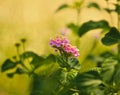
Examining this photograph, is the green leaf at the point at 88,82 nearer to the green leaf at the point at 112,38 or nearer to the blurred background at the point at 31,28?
the green leaf at the point at 112,38

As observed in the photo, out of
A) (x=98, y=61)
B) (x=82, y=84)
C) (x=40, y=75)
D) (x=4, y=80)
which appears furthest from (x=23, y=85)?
(x=82, y=84)

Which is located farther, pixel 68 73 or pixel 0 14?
pixel 0 14

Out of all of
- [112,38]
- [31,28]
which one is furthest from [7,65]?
[31,28]

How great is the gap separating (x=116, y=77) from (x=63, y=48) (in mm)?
242

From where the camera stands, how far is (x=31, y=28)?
13.8 feet

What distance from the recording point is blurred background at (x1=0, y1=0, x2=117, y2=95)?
3.29m

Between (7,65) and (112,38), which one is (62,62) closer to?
(112,38)

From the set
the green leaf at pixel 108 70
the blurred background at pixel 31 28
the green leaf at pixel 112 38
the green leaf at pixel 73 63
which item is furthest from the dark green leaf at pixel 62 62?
the blurred background at pixel 31 28

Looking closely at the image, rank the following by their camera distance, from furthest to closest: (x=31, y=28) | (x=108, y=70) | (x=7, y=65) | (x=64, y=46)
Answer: (x=31, y=28), (x=7, y=65), (x=108, y=70), (x=64, y=46)

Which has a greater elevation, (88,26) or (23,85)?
(88,26)

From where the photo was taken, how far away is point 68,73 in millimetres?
1952

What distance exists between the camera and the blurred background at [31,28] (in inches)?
129

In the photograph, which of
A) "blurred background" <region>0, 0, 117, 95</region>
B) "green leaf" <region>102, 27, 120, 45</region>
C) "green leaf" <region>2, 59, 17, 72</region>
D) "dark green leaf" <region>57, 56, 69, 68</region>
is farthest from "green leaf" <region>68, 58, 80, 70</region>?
"blurred background" <region>0, 0, 117, 95</region>

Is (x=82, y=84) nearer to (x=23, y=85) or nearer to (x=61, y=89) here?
(x=61, y=89)
